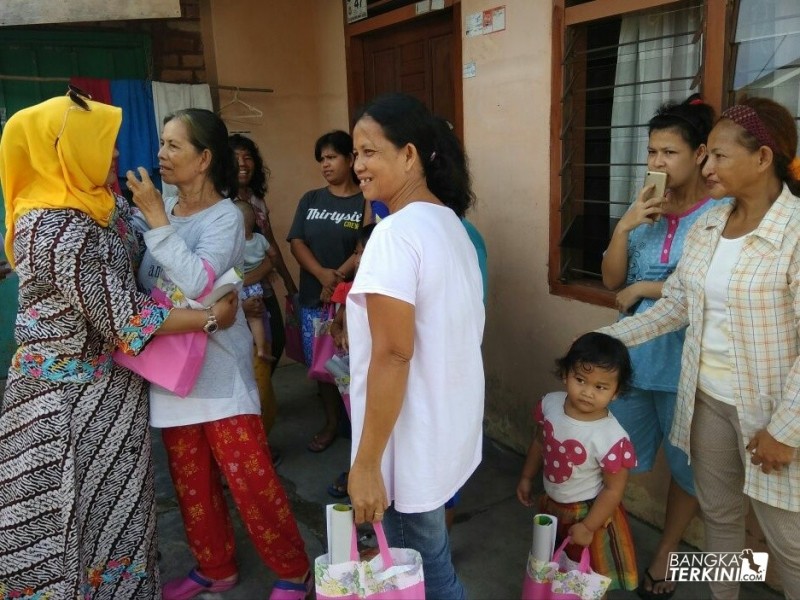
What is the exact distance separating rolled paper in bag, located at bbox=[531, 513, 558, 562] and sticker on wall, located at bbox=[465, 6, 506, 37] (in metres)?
2.34

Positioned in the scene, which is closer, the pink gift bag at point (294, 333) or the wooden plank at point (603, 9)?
the wooden plank at point (603, 9)

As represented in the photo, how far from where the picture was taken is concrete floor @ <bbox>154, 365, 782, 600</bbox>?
260cm

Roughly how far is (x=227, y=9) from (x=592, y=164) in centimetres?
306

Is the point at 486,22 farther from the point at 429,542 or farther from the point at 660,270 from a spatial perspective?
the point at 429,542

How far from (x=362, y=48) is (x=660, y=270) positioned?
2.98 meters

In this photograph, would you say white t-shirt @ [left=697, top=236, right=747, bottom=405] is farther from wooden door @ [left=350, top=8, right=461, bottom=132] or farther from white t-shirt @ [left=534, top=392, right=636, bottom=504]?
wooden door @ [left=350, top=8, right=461, bottom=132]

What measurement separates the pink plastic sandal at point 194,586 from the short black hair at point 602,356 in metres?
1.61

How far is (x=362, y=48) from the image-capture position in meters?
4.50

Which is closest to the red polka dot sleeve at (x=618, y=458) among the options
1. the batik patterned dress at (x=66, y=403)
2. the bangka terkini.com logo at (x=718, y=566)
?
the bangka terkini.com logo at (x=718, y=566)

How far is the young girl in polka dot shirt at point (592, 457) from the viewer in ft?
6.90

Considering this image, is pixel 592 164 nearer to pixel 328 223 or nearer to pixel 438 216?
pixel 328 223

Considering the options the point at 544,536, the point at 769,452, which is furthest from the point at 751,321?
the point at 544,536

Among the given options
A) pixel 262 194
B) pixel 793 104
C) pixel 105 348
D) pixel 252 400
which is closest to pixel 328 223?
pixel 262 194

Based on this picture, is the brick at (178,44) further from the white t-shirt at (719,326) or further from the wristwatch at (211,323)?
the white t-shirt at (719,326)
